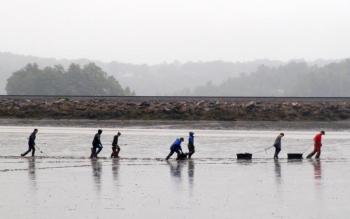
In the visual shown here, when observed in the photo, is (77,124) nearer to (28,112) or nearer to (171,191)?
(28,112)

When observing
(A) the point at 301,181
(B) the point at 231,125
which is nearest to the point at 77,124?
(B) the point at 231,125

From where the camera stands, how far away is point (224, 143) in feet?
133

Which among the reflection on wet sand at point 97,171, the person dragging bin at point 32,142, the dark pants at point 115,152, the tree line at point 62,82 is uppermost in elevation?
the tree line at point 62,82

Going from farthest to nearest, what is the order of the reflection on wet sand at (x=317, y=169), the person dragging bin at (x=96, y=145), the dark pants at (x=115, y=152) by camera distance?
the dark pants at (x=115, y=152)
the person dragging bin at (x=96, y=145)
the reflection on wet sand at (x=317, y=169)

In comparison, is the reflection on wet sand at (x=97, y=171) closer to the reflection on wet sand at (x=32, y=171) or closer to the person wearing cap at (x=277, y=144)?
the reflection on wet sand at (x=32, y=171)

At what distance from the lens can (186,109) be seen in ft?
195

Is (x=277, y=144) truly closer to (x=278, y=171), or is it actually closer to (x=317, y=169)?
(x=317, y=169)

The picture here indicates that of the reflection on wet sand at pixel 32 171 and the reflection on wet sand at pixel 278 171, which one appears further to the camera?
the reflection on wet sand at pixel 278 171

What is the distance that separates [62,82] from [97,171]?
89.0 meters

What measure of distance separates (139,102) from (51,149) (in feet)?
79.6

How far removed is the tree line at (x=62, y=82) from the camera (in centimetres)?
11381

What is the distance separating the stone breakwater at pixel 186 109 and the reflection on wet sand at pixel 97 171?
26.0 m

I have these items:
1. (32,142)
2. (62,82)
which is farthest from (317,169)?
(62,82)

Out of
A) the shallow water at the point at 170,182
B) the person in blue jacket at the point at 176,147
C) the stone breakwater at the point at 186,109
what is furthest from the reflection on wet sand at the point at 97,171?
the stone breakwater at the point at 186,109
